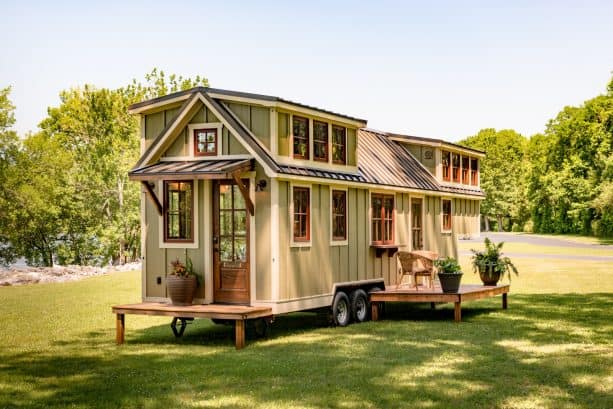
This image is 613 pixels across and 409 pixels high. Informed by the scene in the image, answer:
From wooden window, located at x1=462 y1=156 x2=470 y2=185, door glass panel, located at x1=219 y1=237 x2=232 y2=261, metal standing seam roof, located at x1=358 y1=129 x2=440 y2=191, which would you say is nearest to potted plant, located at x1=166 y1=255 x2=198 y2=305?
door glass panel, located at x1=219 y1=237 x2=232 y2=261

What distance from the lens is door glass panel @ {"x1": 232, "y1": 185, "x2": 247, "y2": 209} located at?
46.3 feet

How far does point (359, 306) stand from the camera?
16.7 m

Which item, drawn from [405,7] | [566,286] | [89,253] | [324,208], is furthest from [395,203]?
[89,253]

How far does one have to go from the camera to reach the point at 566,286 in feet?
82.3

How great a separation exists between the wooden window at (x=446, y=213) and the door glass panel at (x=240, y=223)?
8728mm

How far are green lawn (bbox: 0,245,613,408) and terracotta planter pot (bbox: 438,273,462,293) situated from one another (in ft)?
2.36

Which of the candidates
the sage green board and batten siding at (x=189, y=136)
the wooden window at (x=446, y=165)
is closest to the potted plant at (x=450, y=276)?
the sage green board and batten siding at (x=189, y=136)

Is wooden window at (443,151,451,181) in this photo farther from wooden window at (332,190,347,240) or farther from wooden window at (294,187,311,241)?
wooden window at (294,187,311,241)

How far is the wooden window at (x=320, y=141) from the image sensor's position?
15.5 meters

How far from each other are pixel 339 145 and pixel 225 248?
3764 millimetres

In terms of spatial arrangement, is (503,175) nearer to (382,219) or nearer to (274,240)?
(382,219)

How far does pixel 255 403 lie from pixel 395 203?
33.8 feet

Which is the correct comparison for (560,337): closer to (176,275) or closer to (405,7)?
(176,275)

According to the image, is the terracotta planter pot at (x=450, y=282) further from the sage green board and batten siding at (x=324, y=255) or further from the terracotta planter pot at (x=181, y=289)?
the terracotta planter pot at (x=181, y=289)
